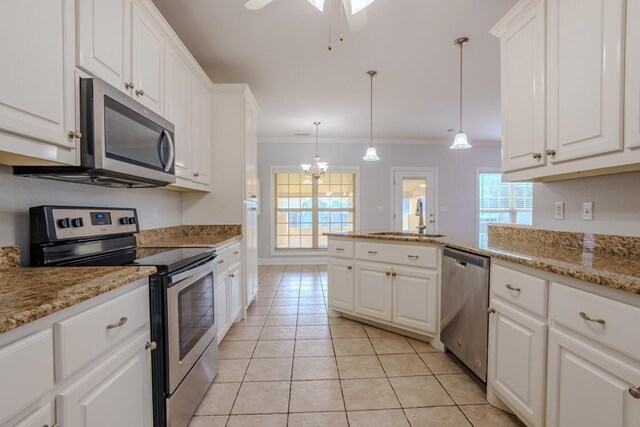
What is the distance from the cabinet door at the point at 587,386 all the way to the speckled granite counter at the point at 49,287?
1667 mm

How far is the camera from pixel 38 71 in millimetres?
1045

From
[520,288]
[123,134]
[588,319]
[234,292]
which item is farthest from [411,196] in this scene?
[123,134]

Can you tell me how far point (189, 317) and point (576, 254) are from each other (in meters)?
2.04

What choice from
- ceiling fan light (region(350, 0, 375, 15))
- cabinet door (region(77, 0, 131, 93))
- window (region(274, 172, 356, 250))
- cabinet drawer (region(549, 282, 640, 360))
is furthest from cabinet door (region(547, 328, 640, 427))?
window (region(274, 172, 356, 250))

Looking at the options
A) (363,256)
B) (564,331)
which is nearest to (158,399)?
(564,331)

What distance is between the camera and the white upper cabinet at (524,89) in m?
1.67

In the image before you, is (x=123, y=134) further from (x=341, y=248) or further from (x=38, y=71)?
(x=341, y=248)

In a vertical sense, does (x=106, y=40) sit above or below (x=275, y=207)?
above

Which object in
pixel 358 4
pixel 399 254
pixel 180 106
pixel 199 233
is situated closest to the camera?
pixel 358 4

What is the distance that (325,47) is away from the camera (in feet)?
8.54

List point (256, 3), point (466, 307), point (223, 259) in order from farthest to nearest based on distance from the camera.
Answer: point (223, 259) < point (466, 307) < point (256, 3)

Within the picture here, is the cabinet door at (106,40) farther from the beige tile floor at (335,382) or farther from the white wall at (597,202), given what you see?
the white wall at (597,202)

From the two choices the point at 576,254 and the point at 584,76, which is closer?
the point at 584,76

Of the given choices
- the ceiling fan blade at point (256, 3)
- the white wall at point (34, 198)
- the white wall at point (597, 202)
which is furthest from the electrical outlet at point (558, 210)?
the white wall at point (34, 198)
